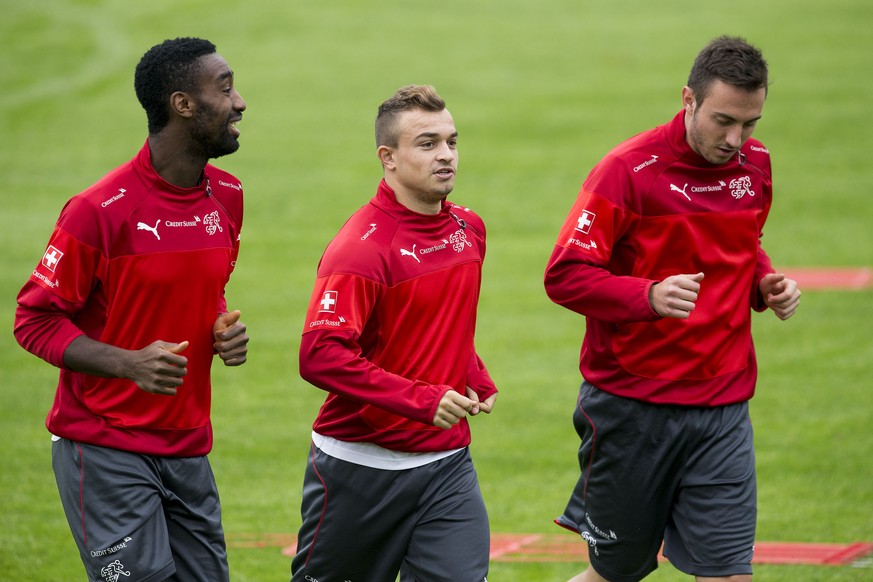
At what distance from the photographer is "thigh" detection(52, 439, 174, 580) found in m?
5.45

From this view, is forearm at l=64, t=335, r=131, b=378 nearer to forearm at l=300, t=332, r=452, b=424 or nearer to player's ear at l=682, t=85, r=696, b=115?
forearm at l=300, t=332, r=452, b=424

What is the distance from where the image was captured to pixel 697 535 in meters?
6.17

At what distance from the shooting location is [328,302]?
5480 millimetres

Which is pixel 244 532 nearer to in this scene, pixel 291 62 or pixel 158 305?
pixel 158 305

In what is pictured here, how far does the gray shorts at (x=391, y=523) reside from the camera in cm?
573

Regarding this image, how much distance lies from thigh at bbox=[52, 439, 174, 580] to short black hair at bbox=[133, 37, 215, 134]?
4.56 ft

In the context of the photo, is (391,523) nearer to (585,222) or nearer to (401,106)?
(585,222)

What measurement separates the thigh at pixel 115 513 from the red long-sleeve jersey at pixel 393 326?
803 millimetres

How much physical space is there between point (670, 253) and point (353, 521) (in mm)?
1854

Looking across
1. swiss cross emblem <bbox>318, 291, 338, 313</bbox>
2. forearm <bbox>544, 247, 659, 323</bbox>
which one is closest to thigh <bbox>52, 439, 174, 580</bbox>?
swiss cross emblem <bbox>318, 291, 338, 313</bbox>

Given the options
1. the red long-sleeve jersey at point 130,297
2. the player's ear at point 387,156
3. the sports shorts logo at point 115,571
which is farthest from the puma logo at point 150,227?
the sports shorts logo at point 115,571

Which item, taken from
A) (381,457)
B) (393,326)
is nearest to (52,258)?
(393,326)

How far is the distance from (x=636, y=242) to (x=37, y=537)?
4771 mm

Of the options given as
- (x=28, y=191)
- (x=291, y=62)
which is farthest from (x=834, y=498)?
(x=291, y=62)
